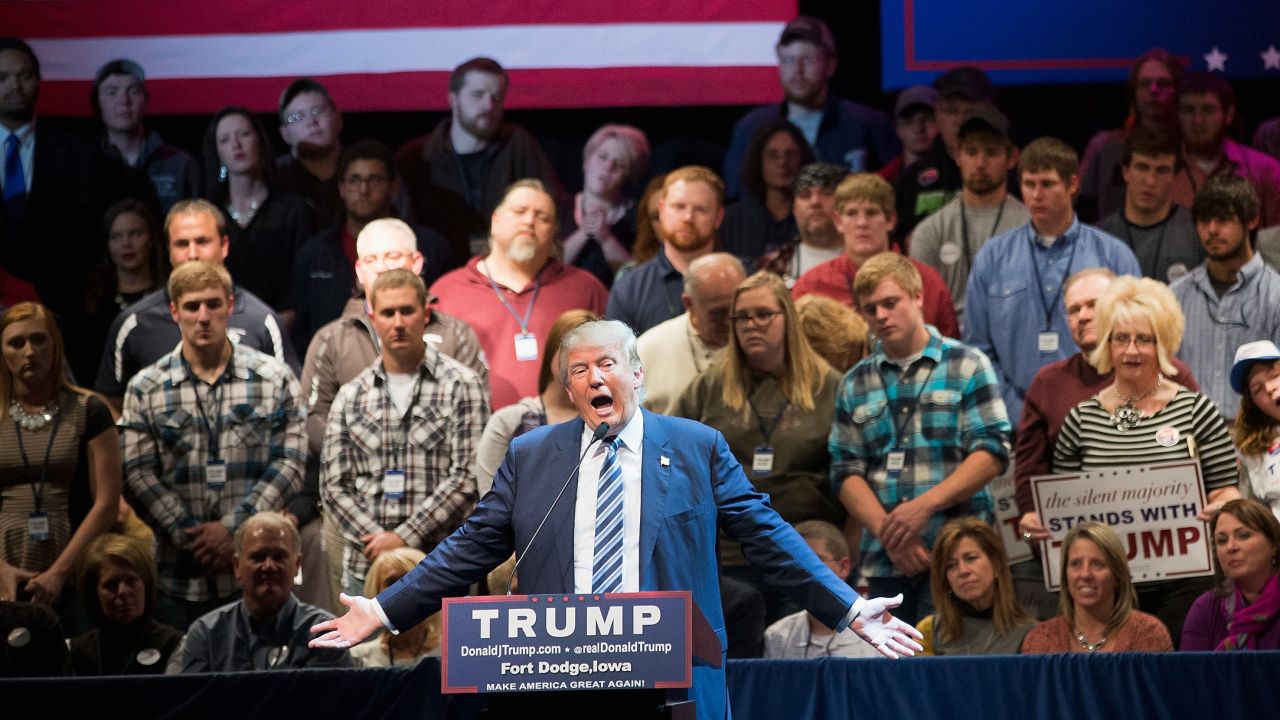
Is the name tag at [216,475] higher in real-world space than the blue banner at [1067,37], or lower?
lower

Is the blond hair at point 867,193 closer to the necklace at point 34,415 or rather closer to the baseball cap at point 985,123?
the baseball cap at point 985,123

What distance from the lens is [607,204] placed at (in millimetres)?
7293

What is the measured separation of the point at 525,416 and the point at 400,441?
44cm

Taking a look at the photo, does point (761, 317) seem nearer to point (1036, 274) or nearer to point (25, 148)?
point (1036, 274)

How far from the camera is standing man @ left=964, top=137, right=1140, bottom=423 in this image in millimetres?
6145

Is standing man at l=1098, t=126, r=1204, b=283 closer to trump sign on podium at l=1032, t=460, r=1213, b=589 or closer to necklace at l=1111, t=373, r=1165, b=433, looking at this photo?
necklace at l=1111, t=373, r=1165, b=433

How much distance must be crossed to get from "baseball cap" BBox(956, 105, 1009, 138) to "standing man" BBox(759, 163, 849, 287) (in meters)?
0.51

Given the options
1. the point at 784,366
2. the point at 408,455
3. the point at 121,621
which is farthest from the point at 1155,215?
the point at 121,621

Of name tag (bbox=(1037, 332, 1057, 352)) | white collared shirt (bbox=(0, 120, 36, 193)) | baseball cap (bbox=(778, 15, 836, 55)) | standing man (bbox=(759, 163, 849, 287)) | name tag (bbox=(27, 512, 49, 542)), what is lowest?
name tag (bbox=(27, 512, 49, 542))

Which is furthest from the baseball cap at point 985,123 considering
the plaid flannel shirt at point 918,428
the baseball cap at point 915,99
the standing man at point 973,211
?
the plaid flannel shirt at point 918,428

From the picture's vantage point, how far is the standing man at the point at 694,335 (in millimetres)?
5918

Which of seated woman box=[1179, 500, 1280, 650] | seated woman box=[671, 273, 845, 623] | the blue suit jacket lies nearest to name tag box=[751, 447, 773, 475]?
seated woman box=[671, 273, 845, 623]

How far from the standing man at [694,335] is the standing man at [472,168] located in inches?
60.0

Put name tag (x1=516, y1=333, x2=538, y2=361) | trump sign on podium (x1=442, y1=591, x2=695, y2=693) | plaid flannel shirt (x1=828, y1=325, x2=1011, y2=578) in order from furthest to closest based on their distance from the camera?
name tag (x1=516, y1=333, x2=538, y2=361) → plaid flannel shirt (x1=828, y1=325, x2=1011, y2=578) → trump sign on podium (x1=442, y1=591, x2=695, y2=693)
